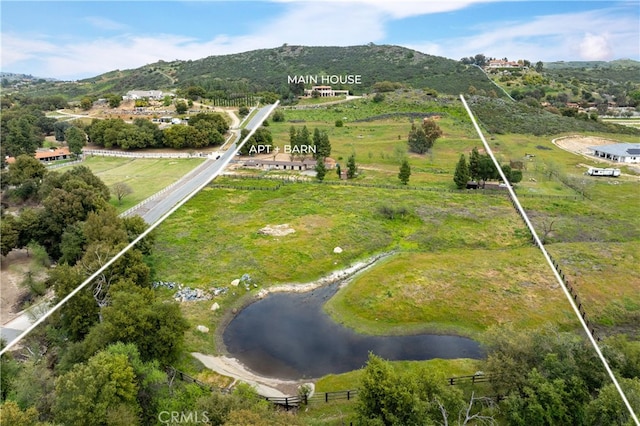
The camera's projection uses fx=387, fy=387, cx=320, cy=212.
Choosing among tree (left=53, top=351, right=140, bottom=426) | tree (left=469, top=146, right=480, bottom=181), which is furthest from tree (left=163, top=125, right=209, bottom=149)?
tree (left=53, top=351, right=140, bottom=426)

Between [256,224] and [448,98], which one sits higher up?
[448,98]

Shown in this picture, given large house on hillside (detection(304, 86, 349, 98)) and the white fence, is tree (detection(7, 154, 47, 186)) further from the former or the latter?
large house on hillside (detection(304, 86, 349, 98))

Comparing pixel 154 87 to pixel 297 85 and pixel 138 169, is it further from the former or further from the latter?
pixel 138 169

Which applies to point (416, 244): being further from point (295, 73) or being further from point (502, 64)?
point (502, 64)

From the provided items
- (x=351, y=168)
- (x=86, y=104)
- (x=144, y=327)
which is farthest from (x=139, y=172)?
(x=86, y=104)

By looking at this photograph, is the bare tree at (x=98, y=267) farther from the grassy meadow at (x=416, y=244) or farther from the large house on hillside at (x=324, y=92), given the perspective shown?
the large house on hillside at (x=324, y=92)

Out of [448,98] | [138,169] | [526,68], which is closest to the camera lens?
[138,169]

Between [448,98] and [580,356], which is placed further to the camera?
[448,98]

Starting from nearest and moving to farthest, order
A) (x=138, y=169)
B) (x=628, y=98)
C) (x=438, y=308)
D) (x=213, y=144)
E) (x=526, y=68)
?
(x=438, y=308) → (x=138, y=169) → (x=213, y=144) → (x=628, y=98) → (x=526, y=68)

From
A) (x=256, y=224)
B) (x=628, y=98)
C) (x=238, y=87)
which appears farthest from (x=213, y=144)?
(x=628, y=98)

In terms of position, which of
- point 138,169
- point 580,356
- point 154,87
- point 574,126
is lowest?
point 580,356
